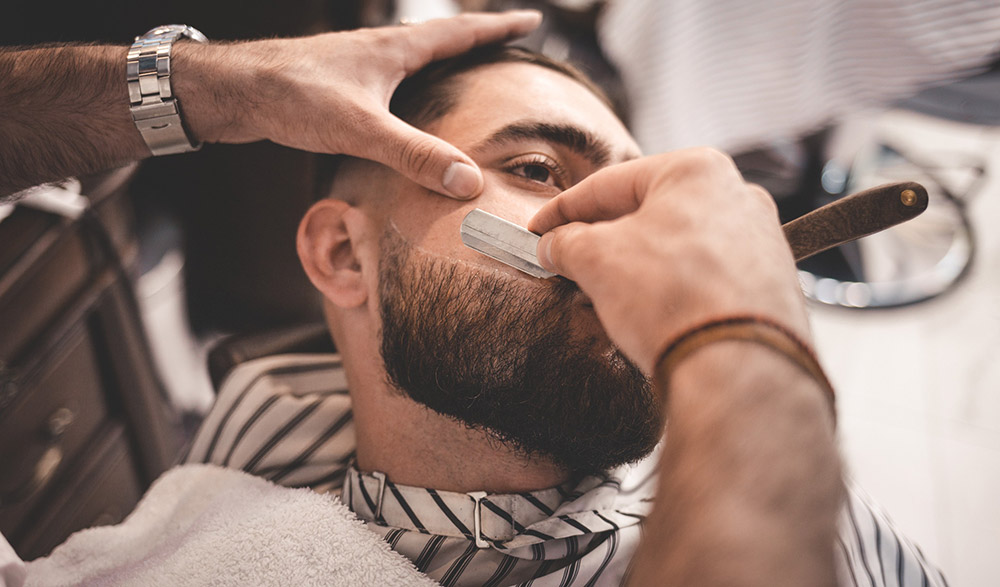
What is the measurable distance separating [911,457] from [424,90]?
161 cm

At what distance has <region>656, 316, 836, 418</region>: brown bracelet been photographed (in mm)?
451

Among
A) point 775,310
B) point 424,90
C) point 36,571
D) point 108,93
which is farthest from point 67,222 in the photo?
point 775,310

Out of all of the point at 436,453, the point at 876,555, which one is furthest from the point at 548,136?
the point at 876,555

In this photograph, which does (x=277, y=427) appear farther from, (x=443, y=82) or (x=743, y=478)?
(x=743, y=478)

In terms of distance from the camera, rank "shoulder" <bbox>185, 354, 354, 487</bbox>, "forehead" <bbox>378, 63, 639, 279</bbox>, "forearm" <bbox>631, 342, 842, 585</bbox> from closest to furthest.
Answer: "forearm" <bbox>631, 342, 842, 585</bbox> < "forehead" <bbox>378, 63, 639, 279</bbox> < "shoulder" <bbox>185, 354, 354, 487</bbox>

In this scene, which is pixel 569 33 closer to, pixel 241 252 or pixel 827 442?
pixel 241 252

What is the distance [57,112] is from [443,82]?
23.6 inches

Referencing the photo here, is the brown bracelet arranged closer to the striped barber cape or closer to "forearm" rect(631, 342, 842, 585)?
"forearm" rect(631, 342, 842, 585)

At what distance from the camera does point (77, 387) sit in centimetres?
112

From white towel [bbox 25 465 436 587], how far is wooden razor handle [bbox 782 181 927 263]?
24.9 inches

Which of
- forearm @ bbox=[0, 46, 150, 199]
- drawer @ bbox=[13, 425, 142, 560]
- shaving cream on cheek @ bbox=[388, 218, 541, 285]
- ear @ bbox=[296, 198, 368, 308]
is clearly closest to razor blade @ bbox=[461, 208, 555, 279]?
shaving cream on cheek @ bbox=[388, 218, 541, 285]

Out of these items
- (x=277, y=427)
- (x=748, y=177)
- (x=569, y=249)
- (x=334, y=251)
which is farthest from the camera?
(x=748, y=177)

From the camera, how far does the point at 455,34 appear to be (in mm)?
972

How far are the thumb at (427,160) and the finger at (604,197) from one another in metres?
0.17
